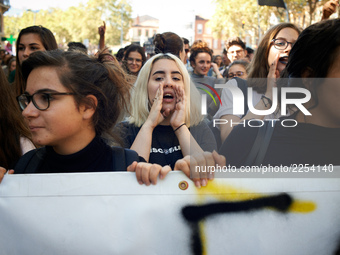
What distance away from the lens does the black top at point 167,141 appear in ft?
7.81

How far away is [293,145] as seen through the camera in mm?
1682

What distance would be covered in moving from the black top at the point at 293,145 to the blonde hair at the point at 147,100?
2.71ft

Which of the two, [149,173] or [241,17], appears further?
[241,17]

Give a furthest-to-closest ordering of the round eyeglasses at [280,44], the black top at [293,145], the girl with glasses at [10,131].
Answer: the round eyeglasses at [280,44]
the girl with glasses at [10,131]
the black top at [293,145]

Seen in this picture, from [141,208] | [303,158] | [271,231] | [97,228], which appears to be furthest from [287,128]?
[97,228]

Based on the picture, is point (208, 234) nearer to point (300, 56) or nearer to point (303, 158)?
point (303, 158)

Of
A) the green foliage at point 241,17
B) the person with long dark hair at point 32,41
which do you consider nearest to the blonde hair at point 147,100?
the person with long dark hair at point 32,41

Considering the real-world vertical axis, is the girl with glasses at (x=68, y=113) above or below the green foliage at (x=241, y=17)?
below

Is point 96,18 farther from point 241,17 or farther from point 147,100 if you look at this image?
point 147,100

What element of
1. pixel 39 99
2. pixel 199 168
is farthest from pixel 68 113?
pixel 199 168

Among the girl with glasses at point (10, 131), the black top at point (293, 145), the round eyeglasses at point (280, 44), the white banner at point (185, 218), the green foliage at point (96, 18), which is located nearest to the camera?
the white banner at point (185, 218)

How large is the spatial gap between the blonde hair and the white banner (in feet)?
3.98

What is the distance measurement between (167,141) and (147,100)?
437 millimetres

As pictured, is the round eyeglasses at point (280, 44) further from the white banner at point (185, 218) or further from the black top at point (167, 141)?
the white banner at point (185, 218)
